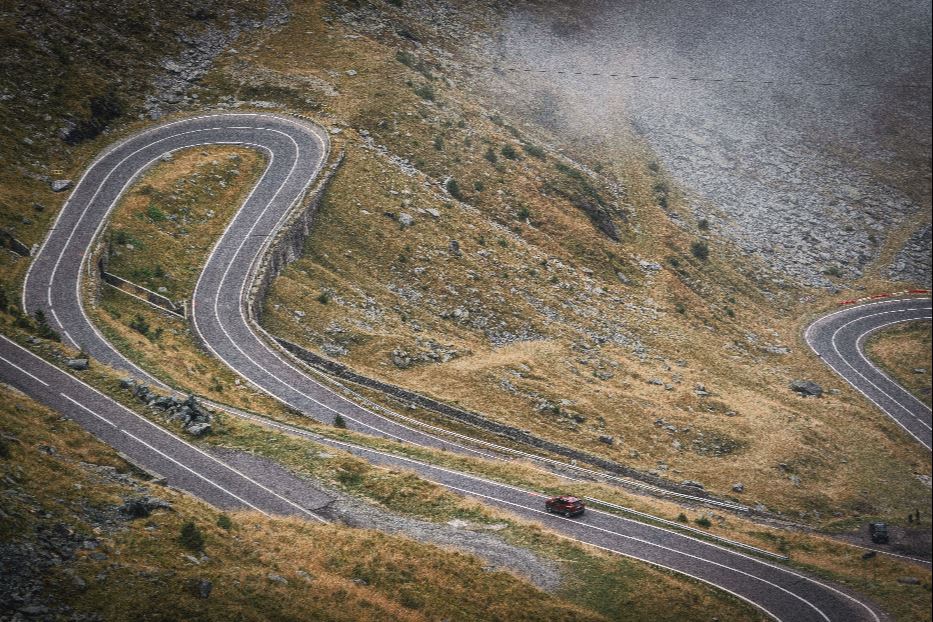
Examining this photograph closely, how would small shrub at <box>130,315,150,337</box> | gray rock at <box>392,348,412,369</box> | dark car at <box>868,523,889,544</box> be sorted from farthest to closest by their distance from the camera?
gray rock at <box>392,348,412,369</box>
dark car at <box>868,523,889,544</box>
small shrub at <box>130,315,150,337</box>

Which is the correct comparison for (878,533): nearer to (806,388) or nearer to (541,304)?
(806,388)

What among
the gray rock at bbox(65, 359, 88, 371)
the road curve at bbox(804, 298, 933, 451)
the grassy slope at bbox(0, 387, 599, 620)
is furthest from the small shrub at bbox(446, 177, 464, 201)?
the grassy slope at bbox(0, 387, 599, 620)

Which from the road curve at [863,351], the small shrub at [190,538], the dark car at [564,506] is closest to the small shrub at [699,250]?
the road curve at [863,351]

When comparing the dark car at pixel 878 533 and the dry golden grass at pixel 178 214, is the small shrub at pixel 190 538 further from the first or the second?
the dark car at pixel 878 533

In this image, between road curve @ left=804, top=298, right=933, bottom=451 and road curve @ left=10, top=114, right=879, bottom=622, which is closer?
road curve @ left=10, top=114, right=879, bottom=622

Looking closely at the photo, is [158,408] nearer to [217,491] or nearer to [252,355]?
[217,491]

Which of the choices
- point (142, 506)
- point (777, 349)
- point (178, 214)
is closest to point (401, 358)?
point (178, 214)

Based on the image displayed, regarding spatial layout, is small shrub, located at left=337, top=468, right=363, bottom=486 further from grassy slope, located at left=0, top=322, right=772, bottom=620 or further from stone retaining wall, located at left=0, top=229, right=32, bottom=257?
stone retaining wall, located at left=0, top=229, right=32, bottom=257
